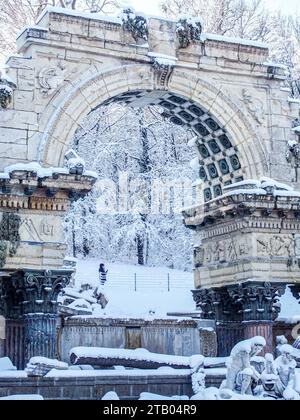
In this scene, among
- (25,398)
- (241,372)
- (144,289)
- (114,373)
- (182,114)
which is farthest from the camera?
(144,289)

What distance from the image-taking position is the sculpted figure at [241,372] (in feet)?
45.4

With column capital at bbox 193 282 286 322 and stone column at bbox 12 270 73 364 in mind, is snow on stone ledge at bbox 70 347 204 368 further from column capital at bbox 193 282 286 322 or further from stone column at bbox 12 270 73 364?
column capital at bbox 193 282 286 322

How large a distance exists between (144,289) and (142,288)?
27cm

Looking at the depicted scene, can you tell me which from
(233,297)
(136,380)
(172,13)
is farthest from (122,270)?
(136,380)

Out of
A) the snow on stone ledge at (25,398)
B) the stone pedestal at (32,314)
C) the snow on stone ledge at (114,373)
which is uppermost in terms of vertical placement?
the stone pedestal at (32,314)

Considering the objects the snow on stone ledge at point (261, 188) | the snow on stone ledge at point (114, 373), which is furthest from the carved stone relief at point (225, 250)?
the snow on stone ledge at point (114, 373)

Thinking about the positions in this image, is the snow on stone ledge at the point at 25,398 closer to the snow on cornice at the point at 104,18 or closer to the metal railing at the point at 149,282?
the snow on cornice at the point at 104,18

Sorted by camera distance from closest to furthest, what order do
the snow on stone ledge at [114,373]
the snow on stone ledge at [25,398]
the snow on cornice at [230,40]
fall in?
the snow on stone ledge at [25,398], the snow on stone ledge at [114,373], the snow on cornice at [230,40]

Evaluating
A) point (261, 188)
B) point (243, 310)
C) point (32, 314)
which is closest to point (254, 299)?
point (243, 310)

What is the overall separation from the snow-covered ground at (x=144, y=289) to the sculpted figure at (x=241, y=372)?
1148 cm

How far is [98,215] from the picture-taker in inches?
1438

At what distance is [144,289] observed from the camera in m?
33.0

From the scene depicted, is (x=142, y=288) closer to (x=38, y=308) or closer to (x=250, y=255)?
(x=250, y=255)

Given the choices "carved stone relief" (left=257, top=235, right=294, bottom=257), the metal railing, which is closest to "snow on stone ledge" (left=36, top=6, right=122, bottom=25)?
"carved stone relief" (left=257, top=235, right=294, bottom=257)
